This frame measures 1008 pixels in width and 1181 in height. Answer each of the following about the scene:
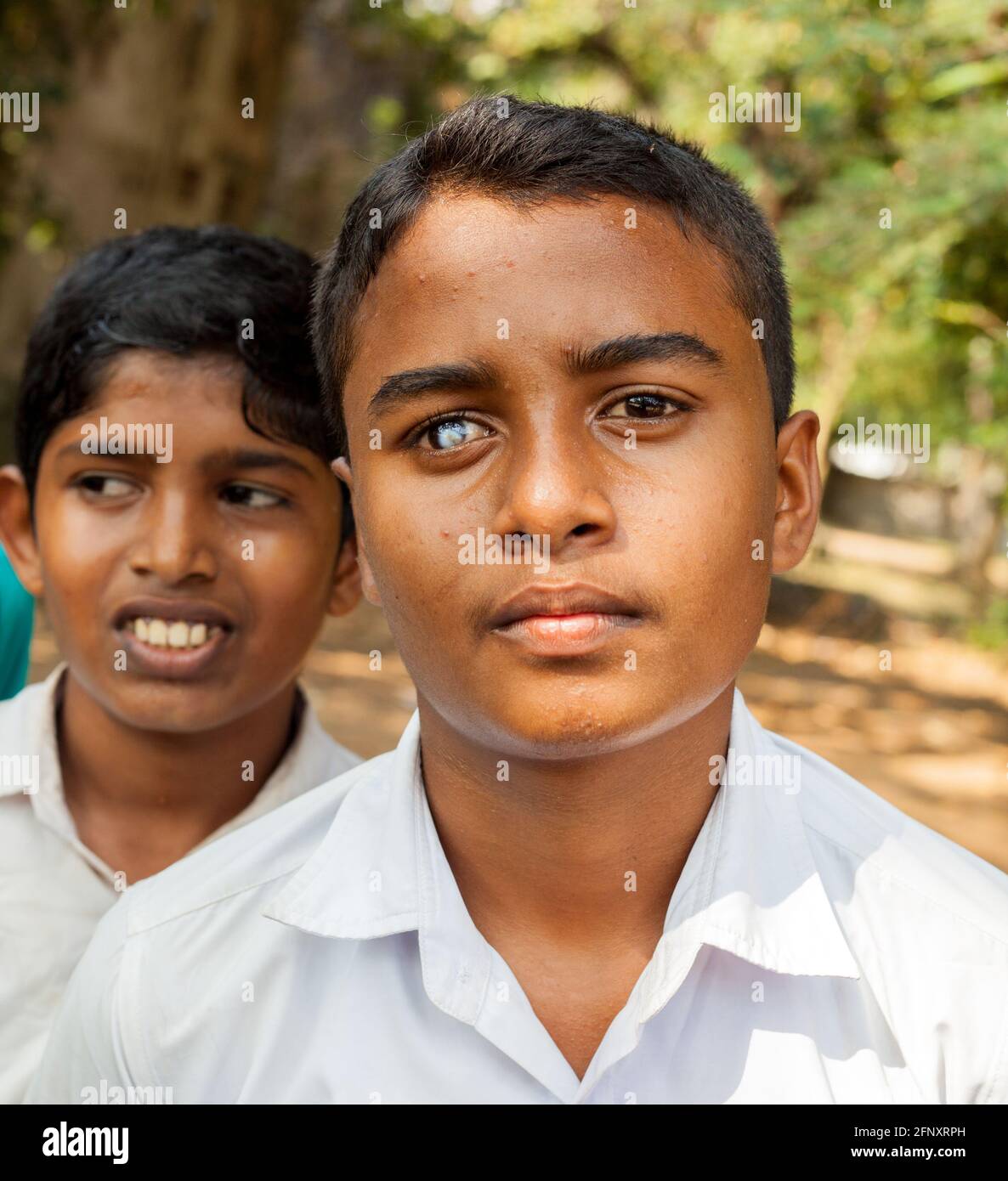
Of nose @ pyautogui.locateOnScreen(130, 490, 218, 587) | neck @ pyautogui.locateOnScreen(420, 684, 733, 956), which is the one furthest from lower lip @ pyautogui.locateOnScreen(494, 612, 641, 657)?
nose @ pyautogui.locateOnScreen(130, 490, 218, 587)

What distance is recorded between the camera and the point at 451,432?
64.3 inches

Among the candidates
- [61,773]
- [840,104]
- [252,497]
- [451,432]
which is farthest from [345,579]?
[840,104]

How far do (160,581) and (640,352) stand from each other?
3.48ft

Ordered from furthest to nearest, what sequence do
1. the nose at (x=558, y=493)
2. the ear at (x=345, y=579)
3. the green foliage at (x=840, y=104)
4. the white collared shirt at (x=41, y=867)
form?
the green foliage at (x=840, y=104)
the ear at (x=345, y=579)
the white collared shirt at (x=41, y=867)
the nose at (x=558, y=493)

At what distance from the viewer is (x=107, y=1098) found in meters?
1.68

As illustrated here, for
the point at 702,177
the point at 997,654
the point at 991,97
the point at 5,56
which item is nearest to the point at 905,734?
the point at 997,654

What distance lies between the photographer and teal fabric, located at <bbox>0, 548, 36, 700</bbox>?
3.03 meters

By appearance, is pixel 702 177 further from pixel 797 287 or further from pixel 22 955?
pixel 797 287

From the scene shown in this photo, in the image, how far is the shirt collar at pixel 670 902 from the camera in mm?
1610

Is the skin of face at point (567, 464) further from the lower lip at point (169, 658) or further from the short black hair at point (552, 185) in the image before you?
the lower lip at point (169, 658)

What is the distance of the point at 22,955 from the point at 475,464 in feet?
4.17

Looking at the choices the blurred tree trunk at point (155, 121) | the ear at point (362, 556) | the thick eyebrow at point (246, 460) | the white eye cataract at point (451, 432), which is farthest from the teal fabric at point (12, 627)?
the blurred tree trunk at point (155, 121)

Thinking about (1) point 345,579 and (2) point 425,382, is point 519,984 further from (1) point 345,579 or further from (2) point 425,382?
(1) point 345,579

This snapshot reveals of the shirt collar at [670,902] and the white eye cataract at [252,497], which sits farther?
the white eye cataract at [252,497]
